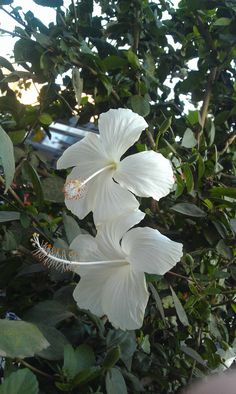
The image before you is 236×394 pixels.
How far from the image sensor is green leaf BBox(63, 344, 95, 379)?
54 cm

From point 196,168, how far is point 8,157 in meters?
0.38

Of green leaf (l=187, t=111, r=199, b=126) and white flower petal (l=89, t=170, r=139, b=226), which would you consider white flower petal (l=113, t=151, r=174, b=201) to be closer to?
white flower petal (l=89, t=170, r=139, b=226)

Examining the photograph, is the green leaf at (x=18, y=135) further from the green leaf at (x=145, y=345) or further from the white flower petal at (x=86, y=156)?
the green leaf at (x=145, y=345)

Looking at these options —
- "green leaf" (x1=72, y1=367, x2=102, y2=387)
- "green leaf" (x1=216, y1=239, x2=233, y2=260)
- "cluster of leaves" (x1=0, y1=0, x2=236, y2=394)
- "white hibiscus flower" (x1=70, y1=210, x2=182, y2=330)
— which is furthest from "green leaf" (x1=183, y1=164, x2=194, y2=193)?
"green leaf" (x1=72, y1=367, x2=102, y2=387)

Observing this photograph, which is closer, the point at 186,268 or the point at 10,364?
the point at 10,364

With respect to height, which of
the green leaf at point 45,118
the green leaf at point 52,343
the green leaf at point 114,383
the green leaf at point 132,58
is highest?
the green leaf at point 132,58

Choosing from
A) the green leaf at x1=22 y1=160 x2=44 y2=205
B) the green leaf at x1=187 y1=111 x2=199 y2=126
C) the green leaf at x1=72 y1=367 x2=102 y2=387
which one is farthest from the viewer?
the green leaf at x1=187 y1=111 x2=199 y2=126

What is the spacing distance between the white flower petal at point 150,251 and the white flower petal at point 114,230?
0.04 ft

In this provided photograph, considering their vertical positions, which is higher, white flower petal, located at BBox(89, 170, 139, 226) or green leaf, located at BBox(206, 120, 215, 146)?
white flower petal, located at BBox(89, 170, 139, 226)

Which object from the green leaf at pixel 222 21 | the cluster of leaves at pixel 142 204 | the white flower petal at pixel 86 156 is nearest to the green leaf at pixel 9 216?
the cluster of leaves at pixel 142 204

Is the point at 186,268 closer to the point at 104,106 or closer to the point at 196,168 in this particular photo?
the point at 196,168

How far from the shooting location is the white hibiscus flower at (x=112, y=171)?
1.69 ft

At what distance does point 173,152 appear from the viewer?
28.2 inches

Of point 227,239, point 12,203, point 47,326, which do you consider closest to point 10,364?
point 47,326
